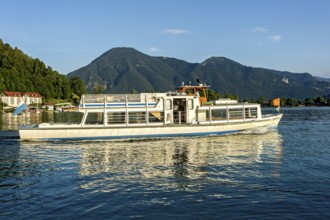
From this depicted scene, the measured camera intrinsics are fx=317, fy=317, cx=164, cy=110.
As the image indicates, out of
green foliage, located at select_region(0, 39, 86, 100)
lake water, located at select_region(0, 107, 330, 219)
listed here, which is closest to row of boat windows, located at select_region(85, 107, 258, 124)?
lake water, located at select_region(0, 107, 330, 219)

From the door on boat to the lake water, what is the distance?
853cm

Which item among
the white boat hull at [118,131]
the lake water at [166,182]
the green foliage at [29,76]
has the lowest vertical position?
the lake water at [166,182]

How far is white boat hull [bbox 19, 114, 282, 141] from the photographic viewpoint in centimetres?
3556

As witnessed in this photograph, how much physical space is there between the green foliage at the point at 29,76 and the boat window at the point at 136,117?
14055cm

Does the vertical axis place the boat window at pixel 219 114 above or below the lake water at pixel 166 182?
above

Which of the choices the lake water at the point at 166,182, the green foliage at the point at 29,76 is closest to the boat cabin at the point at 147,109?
the lake water at the point at 166,182

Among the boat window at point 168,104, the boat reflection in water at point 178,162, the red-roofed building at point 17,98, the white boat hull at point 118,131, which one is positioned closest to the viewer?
the boat reflection in water at point 178,162

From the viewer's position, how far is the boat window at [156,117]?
38028 mm

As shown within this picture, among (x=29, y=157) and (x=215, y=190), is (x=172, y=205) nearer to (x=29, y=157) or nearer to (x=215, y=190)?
(x=215, y=190)

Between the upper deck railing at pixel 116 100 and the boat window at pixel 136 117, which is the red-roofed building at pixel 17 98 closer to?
the upper deck railing at pixel 116 100

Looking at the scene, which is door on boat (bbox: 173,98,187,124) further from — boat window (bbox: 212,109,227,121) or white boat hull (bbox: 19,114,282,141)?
boat window (bbox: 212,109,227,121)

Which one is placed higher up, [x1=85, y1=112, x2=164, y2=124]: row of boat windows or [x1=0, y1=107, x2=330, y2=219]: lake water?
[x1=85, y1=112, x2=164, y2=124]: row of boat windows

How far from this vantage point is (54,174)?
2022cm

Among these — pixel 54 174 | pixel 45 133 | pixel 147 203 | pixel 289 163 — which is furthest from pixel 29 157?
pixel 289 163
